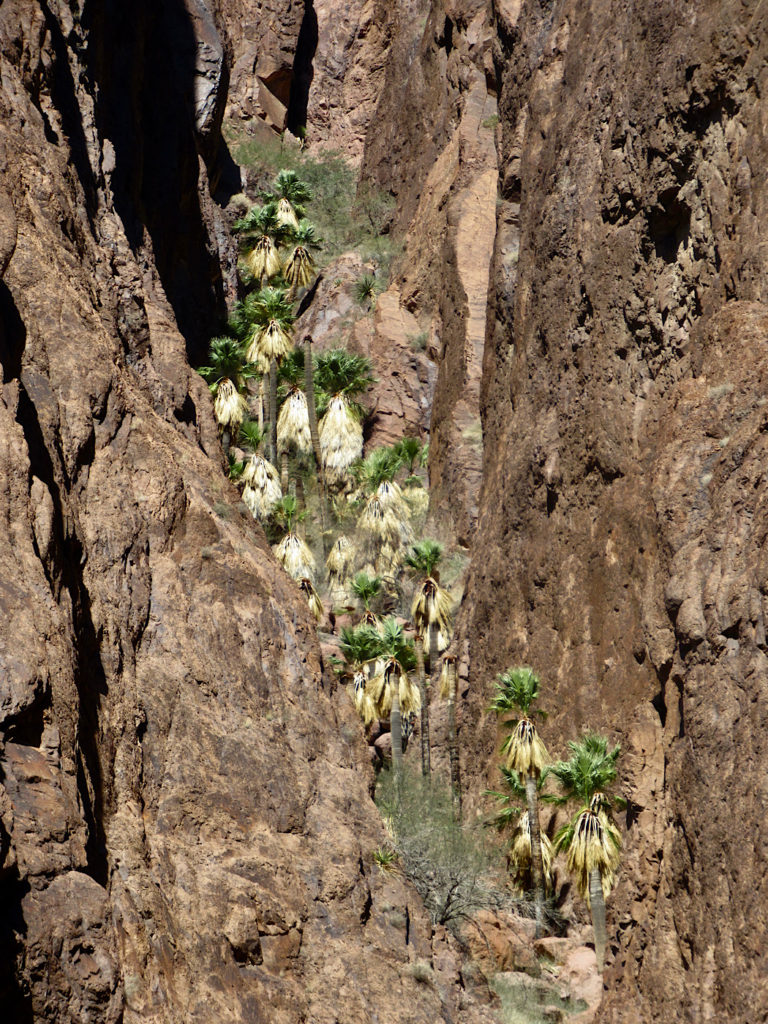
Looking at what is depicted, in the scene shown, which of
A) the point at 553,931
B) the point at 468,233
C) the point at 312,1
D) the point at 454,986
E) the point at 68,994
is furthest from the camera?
the point at 312,1

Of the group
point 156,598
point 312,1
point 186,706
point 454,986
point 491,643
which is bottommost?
point 454,986

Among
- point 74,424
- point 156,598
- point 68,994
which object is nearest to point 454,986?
Result: point 156,598

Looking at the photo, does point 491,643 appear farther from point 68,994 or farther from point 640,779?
point 68,994

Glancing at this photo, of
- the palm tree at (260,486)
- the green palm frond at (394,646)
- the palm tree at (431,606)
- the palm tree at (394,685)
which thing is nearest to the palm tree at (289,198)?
the palm tree at (260,486)

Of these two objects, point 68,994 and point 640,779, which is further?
point 640,779

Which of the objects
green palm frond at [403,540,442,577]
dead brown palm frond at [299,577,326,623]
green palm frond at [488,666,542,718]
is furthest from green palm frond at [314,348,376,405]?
green palm frond at [488,666,542,718]

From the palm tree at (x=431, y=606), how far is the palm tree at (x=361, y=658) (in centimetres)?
143

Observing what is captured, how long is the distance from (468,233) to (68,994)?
106ft

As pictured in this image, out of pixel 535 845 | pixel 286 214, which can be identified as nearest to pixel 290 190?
pixel 286 214

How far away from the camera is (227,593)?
16.9 meters

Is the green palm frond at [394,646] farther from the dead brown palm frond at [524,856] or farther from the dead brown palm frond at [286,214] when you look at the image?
the dead brown palm frond at [286,214]

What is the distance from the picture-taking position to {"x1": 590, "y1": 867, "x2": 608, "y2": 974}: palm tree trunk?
2322cm

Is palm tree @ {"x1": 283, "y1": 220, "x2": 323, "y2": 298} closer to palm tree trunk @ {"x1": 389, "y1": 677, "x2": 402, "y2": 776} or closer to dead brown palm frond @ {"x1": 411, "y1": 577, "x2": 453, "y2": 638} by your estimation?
dead brown palm frond @ {"x1": 411, "y1": 577, "x2": 453, "y2": 638}

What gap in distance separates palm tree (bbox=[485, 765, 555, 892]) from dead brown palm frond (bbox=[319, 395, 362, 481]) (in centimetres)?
1451
